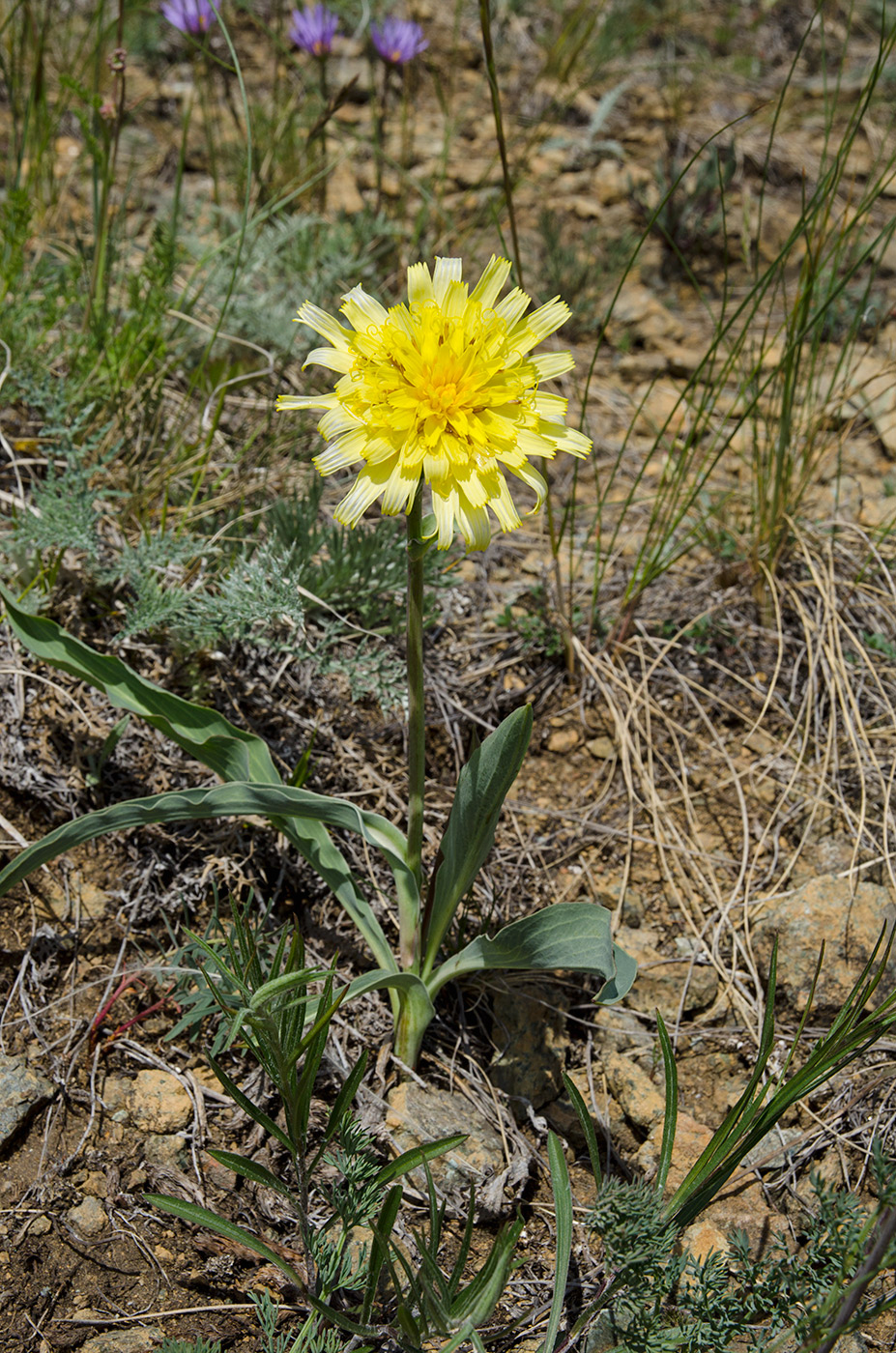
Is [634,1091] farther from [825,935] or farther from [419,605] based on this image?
[419,605]

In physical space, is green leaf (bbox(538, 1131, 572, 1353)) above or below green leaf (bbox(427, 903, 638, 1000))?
below

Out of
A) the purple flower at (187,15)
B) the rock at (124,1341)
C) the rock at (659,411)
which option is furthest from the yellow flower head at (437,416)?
the purple flower at (187,15)

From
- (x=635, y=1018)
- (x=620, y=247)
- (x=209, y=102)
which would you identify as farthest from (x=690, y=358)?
(x=635, y=1018)

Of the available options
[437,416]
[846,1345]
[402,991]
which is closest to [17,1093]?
[402,991]

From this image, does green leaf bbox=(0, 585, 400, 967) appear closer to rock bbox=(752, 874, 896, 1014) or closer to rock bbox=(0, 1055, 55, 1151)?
rock bbox=(0, 1055, 55, 1151)

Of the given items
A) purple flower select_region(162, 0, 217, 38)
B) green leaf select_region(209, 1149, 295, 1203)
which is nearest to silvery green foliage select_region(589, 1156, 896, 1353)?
green leaf select_region(209, 1149, 295, 1203)

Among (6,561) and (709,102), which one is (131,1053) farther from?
(709,102)

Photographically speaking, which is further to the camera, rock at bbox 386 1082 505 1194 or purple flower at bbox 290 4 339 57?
purple flower at bbox 290 4 339 57
